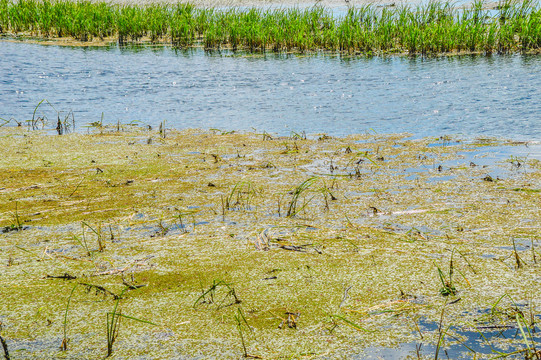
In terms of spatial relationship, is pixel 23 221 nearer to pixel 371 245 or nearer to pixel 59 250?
pixel 59 250

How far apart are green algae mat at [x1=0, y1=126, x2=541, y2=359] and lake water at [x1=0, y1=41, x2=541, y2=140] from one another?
1.55 m

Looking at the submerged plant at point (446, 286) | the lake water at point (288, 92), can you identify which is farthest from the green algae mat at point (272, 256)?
the lake water at point (288, 92)

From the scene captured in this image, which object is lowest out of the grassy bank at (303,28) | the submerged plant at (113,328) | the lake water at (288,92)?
the submerged plant at (113,328)

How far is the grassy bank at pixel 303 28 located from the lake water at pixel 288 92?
2.66ft

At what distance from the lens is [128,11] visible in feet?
52.7

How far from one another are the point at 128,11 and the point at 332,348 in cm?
1581

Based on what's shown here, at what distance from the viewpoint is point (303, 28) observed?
1314 centimetres

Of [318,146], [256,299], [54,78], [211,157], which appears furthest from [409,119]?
[54,78]

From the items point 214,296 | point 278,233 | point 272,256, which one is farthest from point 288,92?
point 214,296

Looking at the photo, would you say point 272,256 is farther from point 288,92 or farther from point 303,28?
point 303,28

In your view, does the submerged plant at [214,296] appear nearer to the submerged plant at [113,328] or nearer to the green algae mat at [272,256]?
the green algae mat at [272,256]

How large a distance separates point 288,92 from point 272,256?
19.5 feet

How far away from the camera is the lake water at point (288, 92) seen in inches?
252

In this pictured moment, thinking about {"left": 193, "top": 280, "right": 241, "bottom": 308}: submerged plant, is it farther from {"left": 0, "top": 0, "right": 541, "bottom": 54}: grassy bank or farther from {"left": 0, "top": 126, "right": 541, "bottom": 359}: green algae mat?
{"left": 0, "top": 0, "right": 541, "bottom": 54}: grassy bank
